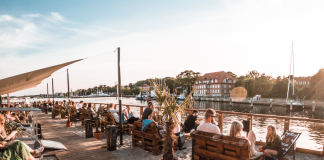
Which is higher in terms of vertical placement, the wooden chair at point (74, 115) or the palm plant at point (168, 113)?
the palm plant at point (168, 113)

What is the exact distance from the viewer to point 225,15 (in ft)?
30.4

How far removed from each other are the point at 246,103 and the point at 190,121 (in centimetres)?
6500

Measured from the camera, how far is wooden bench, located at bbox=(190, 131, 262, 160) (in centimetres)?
287

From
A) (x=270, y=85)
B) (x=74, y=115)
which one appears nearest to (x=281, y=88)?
(x=270, y=85)

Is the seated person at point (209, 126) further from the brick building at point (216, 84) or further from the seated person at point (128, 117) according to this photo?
the brick building at point (216, 84)

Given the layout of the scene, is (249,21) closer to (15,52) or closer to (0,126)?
(0,126)

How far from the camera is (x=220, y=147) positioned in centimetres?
315

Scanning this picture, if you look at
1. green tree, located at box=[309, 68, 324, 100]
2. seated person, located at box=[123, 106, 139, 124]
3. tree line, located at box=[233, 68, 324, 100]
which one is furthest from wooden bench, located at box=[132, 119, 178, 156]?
green tree, located at box=[309, 68, 324, 100]

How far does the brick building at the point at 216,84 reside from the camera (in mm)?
91000

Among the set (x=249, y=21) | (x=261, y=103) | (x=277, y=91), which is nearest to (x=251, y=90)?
(x=277, y=91)

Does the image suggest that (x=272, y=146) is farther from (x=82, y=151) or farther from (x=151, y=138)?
(x=82, y=151)

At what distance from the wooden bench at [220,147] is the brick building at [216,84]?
85.8 meters

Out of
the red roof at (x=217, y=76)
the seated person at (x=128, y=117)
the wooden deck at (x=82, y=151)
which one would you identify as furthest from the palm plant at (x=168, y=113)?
the red roof at (x=217, y=76)

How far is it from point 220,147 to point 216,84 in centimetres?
9382
